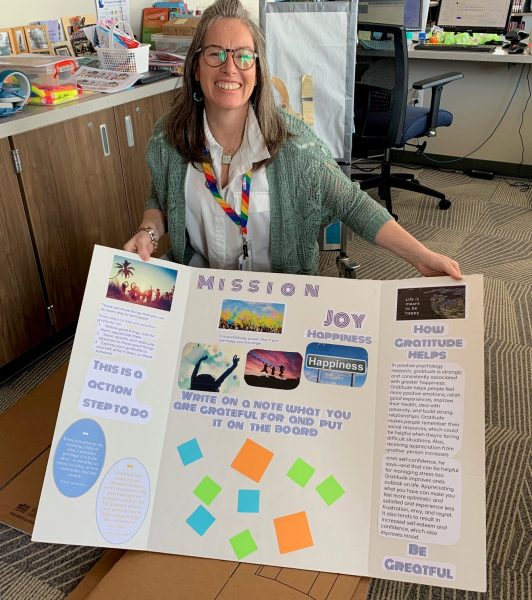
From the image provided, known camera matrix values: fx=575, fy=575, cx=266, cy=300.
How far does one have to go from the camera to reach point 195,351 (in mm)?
1257

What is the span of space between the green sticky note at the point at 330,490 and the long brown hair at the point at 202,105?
0.77 meters

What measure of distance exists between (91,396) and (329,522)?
554 millimetres

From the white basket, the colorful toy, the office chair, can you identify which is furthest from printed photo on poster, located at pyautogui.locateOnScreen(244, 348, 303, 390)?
the office chair

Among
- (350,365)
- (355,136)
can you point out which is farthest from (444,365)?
(355,136)

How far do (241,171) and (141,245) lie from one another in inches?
12.2

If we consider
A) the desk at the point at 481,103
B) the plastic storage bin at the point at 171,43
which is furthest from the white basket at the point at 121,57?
the desk at the point at 481,103

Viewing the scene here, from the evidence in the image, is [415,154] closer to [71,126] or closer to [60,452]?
[71,126]

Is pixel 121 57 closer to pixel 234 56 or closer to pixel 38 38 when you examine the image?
pixel 38 38

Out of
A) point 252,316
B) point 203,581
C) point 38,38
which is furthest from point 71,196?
point 203,581

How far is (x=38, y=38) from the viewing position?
94.6 inches

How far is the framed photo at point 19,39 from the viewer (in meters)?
2.32

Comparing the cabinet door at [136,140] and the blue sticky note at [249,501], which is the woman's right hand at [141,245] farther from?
the cabinet door at [136,140]

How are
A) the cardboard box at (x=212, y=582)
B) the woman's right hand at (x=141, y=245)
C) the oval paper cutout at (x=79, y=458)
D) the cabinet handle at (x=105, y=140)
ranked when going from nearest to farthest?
the cardboard box at (x=212, y=582), the oval paper cutout at (x=79, y=458), the woman's right hand at (x=141, y=245), the cabinet handle at (x=105, y=140)

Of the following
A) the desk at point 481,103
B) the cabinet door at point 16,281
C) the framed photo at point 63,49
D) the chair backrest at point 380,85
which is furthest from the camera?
the desk at point 481,103
